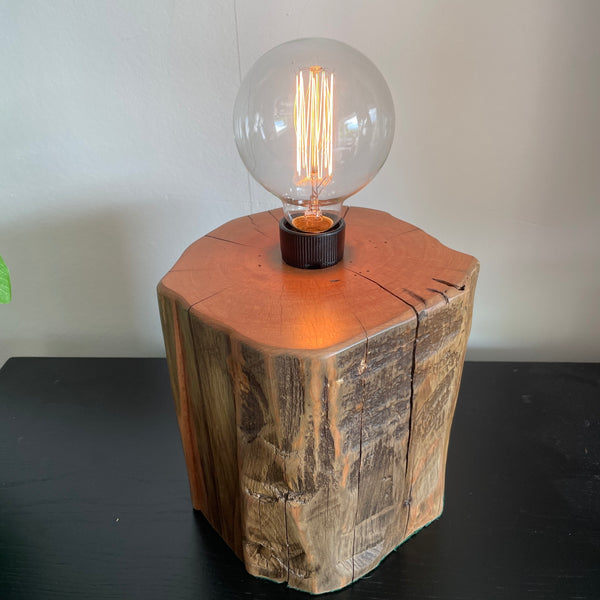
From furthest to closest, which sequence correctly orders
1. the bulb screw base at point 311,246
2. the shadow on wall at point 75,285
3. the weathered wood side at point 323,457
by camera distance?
the shadow on wall at point 75,285 → the bulb screw base at point 311,246 → the weathered wood side at point 323,457

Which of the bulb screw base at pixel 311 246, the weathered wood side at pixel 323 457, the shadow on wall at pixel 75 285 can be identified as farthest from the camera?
the shadow on wall at pixel 75 285

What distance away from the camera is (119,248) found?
148 centimetres

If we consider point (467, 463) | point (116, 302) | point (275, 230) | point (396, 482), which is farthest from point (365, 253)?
point (116, 302)

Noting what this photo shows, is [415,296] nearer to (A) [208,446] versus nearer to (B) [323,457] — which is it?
(B) [323,457]

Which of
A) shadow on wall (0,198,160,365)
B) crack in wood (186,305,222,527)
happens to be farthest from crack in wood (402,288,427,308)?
shadow on wall (0,198,160,365)

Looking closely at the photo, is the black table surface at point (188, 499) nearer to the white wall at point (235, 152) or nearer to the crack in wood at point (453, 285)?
the white wall at point (235, 152)

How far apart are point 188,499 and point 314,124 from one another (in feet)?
2.53

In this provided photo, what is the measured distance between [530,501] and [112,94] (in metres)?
1.21

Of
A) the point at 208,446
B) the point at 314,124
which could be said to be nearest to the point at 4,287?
the point at 208,446

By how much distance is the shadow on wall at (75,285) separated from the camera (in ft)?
4.77

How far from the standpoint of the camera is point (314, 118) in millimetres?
900

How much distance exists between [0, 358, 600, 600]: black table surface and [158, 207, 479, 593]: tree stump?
8 cm

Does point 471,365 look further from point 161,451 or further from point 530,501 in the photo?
point 161,451

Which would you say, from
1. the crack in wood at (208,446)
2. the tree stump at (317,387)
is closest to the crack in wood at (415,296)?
the tree stump at (317,387)
